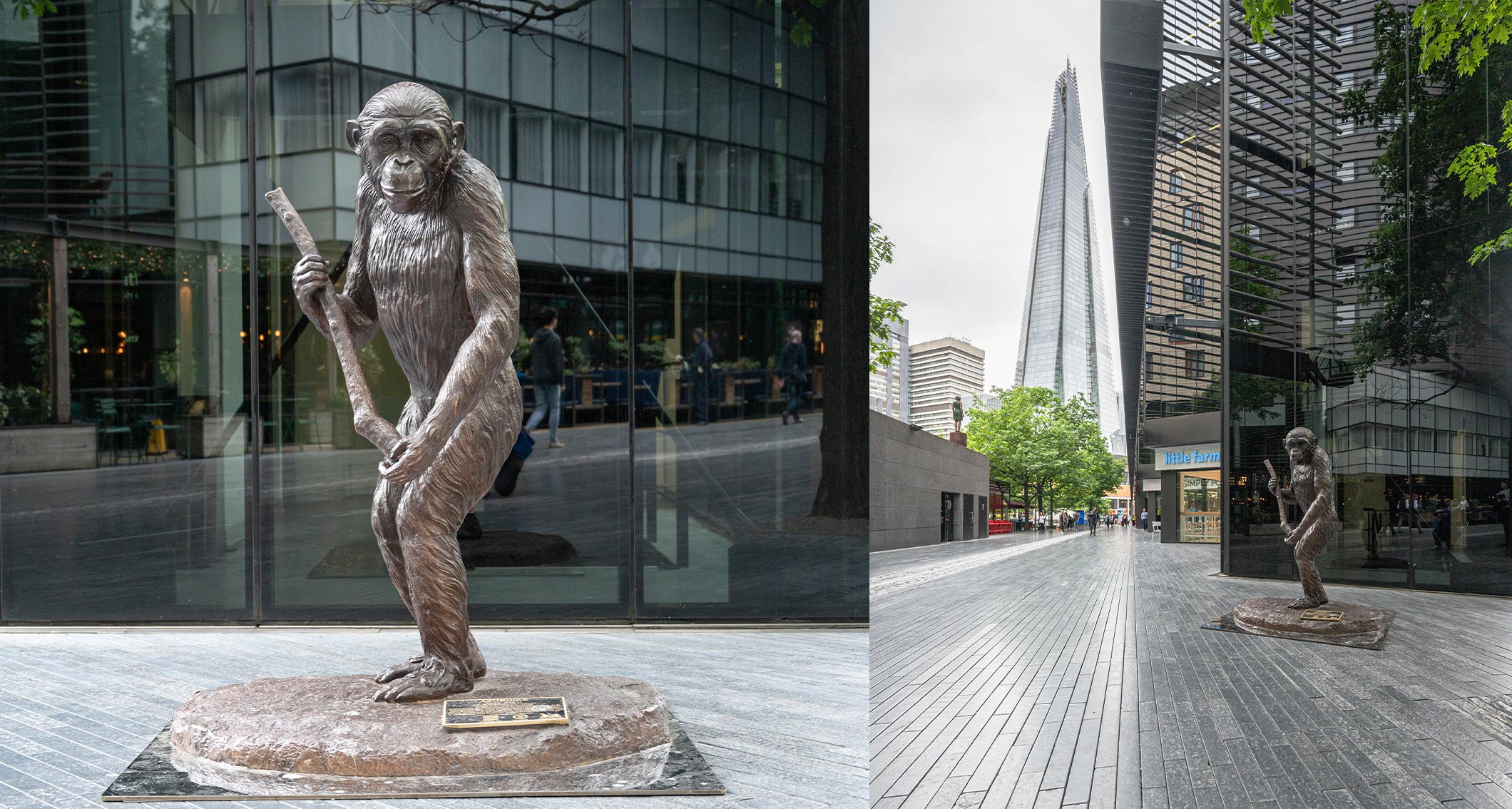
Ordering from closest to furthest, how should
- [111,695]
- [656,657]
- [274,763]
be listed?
[274,763], [111,695], [656,657]

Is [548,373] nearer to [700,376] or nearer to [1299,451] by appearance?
[700,376]

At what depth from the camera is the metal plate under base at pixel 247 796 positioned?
9.86 ft

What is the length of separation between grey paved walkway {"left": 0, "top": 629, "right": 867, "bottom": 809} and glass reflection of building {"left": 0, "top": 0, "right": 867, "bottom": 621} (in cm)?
48

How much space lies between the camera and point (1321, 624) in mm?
2781

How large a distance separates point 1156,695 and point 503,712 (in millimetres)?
2092

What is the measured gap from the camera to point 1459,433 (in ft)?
7.86

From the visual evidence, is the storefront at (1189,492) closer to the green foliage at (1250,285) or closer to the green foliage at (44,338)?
the green foliage at (1250,285)

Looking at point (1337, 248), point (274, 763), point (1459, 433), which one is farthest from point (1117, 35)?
point (274, 763)

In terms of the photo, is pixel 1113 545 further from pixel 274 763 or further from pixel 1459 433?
pixel 274 763

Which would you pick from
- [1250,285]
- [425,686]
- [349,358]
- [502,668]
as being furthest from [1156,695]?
[502,668]

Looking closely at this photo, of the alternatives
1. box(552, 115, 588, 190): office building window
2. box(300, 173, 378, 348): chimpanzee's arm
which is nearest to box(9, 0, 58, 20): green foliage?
box(552, 115, 588, 190): office building window

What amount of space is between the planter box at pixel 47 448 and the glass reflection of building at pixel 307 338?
0.06 ft

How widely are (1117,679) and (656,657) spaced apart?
3.45m

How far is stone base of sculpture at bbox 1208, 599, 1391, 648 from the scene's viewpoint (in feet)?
8.80
